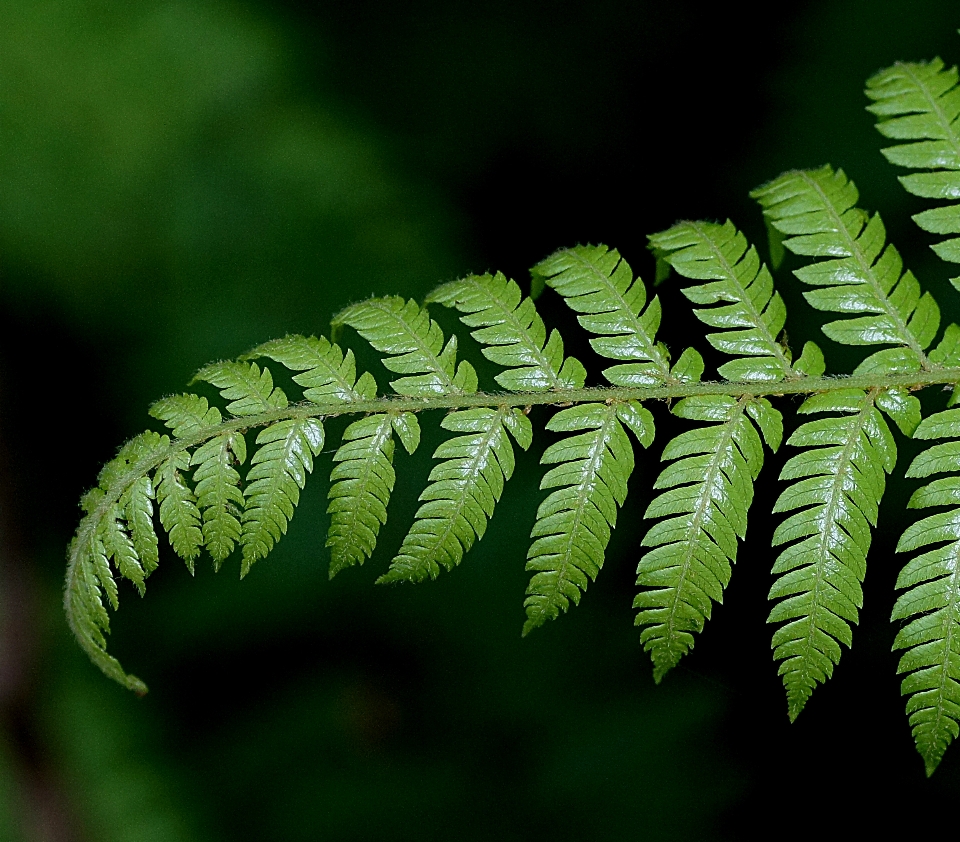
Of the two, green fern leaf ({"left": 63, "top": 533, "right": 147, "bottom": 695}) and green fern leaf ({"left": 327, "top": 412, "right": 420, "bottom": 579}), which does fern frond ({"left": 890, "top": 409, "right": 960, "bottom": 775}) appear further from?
green fern leaf ({"left": 63, "top": 533, "right": 147, "bottom": 695})

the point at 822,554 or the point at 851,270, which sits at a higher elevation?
the point at 851,270

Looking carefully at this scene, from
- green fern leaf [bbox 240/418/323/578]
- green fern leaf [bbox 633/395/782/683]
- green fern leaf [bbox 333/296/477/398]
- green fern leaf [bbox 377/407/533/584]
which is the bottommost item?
green fern leaf [bbox 633/395/782/683]

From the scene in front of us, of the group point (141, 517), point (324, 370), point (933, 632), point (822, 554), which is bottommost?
point (933, 632)

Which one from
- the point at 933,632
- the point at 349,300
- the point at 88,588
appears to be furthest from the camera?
the point at 349,300

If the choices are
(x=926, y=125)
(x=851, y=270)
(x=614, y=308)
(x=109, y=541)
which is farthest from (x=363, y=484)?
(x=926, y=125)

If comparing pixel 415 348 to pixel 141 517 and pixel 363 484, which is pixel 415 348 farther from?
pixel 141 517

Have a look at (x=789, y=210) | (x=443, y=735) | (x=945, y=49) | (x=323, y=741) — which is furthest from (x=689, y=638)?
(x=945, y=49)

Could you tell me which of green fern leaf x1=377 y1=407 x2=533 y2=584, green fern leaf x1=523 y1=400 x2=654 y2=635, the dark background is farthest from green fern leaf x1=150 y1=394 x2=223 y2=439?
the dark background
